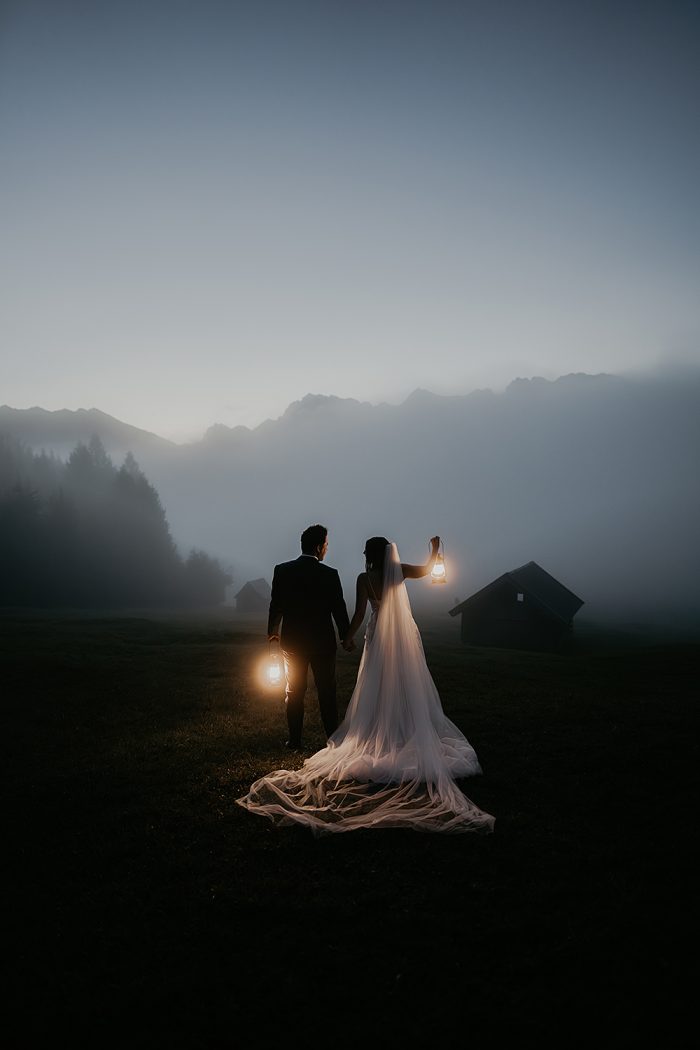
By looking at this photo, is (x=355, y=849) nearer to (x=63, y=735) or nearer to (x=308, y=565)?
(x=308, y=565)

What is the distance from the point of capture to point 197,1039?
3471 millimetres

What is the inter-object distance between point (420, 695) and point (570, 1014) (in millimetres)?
4994

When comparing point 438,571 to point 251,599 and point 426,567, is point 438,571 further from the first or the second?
point 251,599

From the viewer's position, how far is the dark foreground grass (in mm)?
3613

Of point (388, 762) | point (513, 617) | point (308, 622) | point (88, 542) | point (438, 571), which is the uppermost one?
point (88, 542)

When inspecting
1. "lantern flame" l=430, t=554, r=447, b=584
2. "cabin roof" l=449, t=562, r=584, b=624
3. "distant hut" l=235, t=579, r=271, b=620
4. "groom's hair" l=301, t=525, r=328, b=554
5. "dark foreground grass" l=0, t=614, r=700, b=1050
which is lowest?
"distant hut" l=235, t=579, r=271, b=620

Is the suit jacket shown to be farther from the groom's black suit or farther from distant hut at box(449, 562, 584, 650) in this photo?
distant hut at box(449, 562, 584, 650)

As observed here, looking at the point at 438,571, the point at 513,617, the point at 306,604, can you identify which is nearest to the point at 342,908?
the point at 306,604

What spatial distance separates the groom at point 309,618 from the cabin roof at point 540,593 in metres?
30.2

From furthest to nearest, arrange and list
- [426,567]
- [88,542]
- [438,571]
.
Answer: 1. [88,542]
2. [426,567]
3. [438,571]

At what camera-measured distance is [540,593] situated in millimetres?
43312

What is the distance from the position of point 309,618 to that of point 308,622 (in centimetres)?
7

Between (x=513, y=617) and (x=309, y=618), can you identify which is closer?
(x=309, y=618)

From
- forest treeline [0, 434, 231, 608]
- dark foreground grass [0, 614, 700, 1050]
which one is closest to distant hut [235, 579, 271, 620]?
forest treeline [0, 434, 231, 608]
